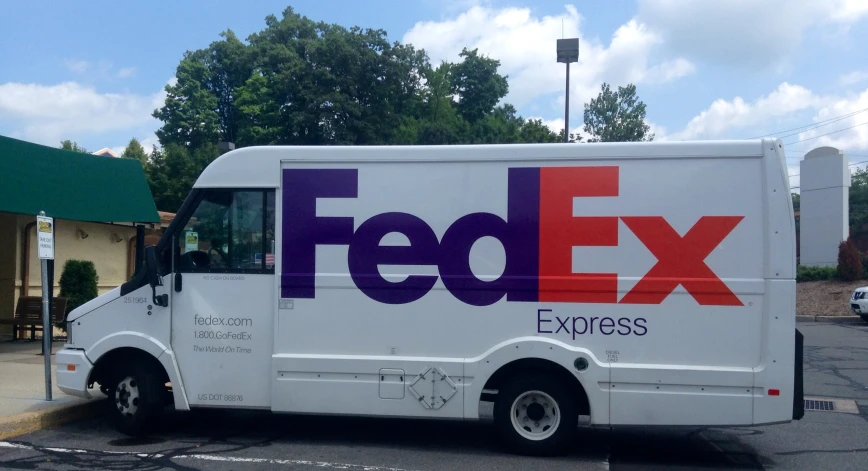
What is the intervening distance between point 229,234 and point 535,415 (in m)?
3.59

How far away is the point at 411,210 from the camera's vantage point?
295 inches

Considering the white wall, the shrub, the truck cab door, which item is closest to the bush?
the shrub

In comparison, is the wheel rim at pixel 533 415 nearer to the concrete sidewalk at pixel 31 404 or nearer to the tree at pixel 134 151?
the concrete sidewalk at pixel 31 404

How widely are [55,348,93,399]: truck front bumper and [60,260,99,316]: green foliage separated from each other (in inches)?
321

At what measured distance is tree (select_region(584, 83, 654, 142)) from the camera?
6769 centimetres

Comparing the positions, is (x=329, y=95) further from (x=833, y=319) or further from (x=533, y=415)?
(x=533, y=415)

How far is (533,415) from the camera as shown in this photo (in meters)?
7.32

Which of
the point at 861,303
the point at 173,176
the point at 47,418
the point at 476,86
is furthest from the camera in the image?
the point at 476,86

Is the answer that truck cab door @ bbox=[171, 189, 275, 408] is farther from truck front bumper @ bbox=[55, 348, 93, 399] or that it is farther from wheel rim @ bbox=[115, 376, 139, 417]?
truck front bumper @ bbox=[55, 348, 93, 399]

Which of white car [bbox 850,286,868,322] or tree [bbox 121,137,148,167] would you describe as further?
tree [bbox 121,137,148,167]

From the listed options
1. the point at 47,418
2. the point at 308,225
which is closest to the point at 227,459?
the point at 308,225

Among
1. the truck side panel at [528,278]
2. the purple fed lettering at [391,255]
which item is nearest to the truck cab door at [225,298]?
the truck side panel at [528,278]

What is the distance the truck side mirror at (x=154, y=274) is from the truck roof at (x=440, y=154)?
0.84 meters

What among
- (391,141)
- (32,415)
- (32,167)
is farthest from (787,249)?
(391,141)
